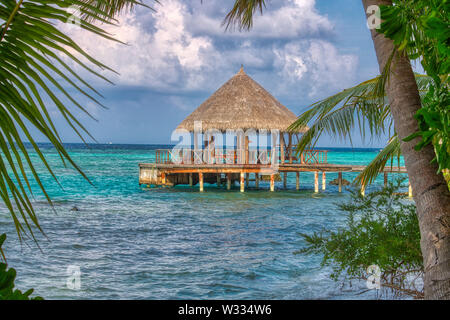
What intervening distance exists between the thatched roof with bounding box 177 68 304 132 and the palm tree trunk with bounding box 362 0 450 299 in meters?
17.0

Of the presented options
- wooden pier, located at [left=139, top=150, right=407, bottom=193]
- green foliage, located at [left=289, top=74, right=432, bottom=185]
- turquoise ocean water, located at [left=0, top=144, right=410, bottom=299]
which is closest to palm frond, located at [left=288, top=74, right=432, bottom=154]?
green foliage, located at [left=289, top=74, right=432, bottom=185]

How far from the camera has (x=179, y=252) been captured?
367 inches

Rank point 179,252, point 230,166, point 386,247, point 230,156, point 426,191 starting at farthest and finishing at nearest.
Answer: point 230,156 → point 230,166 → point 179,252 → point 386,247 → point 426,191

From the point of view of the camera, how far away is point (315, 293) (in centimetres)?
642

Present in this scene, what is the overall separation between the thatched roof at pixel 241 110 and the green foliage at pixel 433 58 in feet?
60.5

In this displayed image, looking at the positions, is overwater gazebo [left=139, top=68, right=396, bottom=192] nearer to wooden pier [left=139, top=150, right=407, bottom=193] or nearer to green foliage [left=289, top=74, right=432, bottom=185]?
wooden pier [left=139, top=150, right=407, bottom=193]

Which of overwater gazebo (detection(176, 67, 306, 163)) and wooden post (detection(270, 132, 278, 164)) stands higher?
overwater gazebo (detection(176, 67, 306, 163))

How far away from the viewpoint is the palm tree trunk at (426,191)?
2.71 metres

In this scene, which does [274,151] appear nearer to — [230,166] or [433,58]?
[230,166]

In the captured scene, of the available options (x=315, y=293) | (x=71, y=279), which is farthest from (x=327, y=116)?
(x=71, y=279)

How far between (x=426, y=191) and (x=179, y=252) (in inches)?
280

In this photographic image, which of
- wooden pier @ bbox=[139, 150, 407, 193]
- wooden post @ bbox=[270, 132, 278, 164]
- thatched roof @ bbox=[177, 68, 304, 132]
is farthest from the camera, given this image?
thatched roof @ bbox=[177, 68, 304, 132]

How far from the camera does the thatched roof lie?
66.8 feet

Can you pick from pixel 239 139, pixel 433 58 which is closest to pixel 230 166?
pixel 239 139
